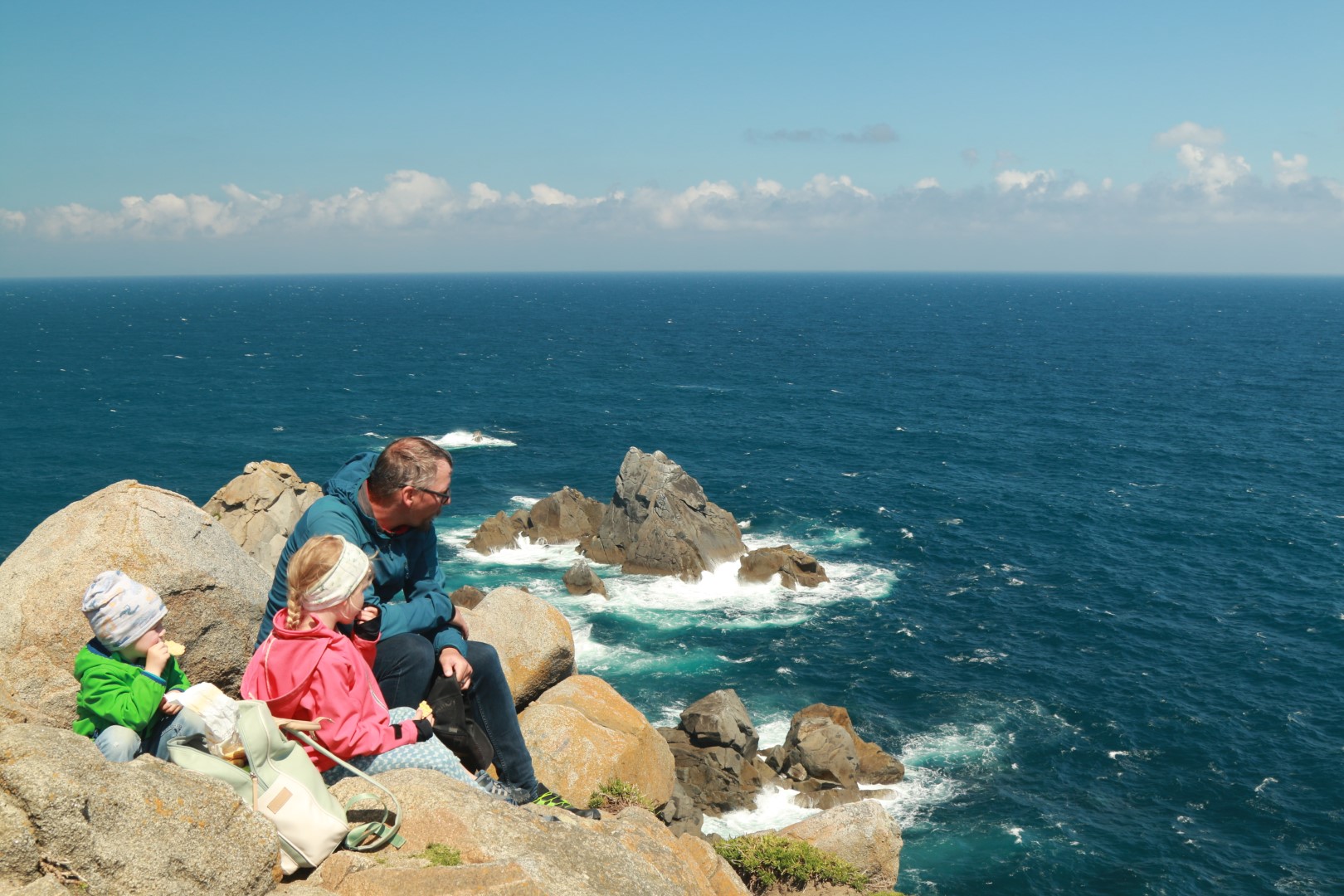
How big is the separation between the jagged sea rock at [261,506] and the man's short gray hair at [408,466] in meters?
44.2

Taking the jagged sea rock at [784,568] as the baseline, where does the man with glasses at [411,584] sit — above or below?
above

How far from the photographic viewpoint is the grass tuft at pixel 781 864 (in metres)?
16.1

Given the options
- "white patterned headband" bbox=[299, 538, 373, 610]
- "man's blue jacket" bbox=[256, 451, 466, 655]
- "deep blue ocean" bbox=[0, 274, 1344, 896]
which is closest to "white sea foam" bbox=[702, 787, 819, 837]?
"deep blue ocean" bbox=[0, 274, 1344, 896]

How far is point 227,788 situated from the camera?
21.9 ft

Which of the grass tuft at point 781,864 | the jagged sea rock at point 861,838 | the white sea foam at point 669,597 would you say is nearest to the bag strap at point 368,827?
the grass tuft at point 781,864

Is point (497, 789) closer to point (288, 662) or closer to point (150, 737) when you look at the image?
point (288, 662)

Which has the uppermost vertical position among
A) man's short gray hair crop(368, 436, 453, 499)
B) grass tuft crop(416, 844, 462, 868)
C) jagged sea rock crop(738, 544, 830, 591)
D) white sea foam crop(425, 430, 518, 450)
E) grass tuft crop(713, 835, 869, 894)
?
man's short gray hair crop(368, 436, 453, 499)

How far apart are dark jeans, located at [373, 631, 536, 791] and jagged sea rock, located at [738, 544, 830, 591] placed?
43.9 m

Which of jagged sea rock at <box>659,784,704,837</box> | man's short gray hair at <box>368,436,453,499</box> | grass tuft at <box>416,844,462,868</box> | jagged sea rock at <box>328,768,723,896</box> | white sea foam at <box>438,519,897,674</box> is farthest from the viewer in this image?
white sea foam at <box>438,519,897,674</box>

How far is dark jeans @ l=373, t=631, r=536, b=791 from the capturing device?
334 inches

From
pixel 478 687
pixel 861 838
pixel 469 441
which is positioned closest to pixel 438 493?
pixel 478 687

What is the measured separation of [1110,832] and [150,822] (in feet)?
108

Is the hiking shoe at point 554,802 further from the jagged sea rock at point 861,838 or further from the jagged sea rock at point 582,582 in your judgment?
the jagged sea rock at point 582,582

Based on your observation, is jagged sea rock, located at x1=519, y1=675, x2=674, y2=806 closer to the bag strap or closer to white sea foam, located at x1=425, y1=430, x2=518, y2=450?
the bag strap
